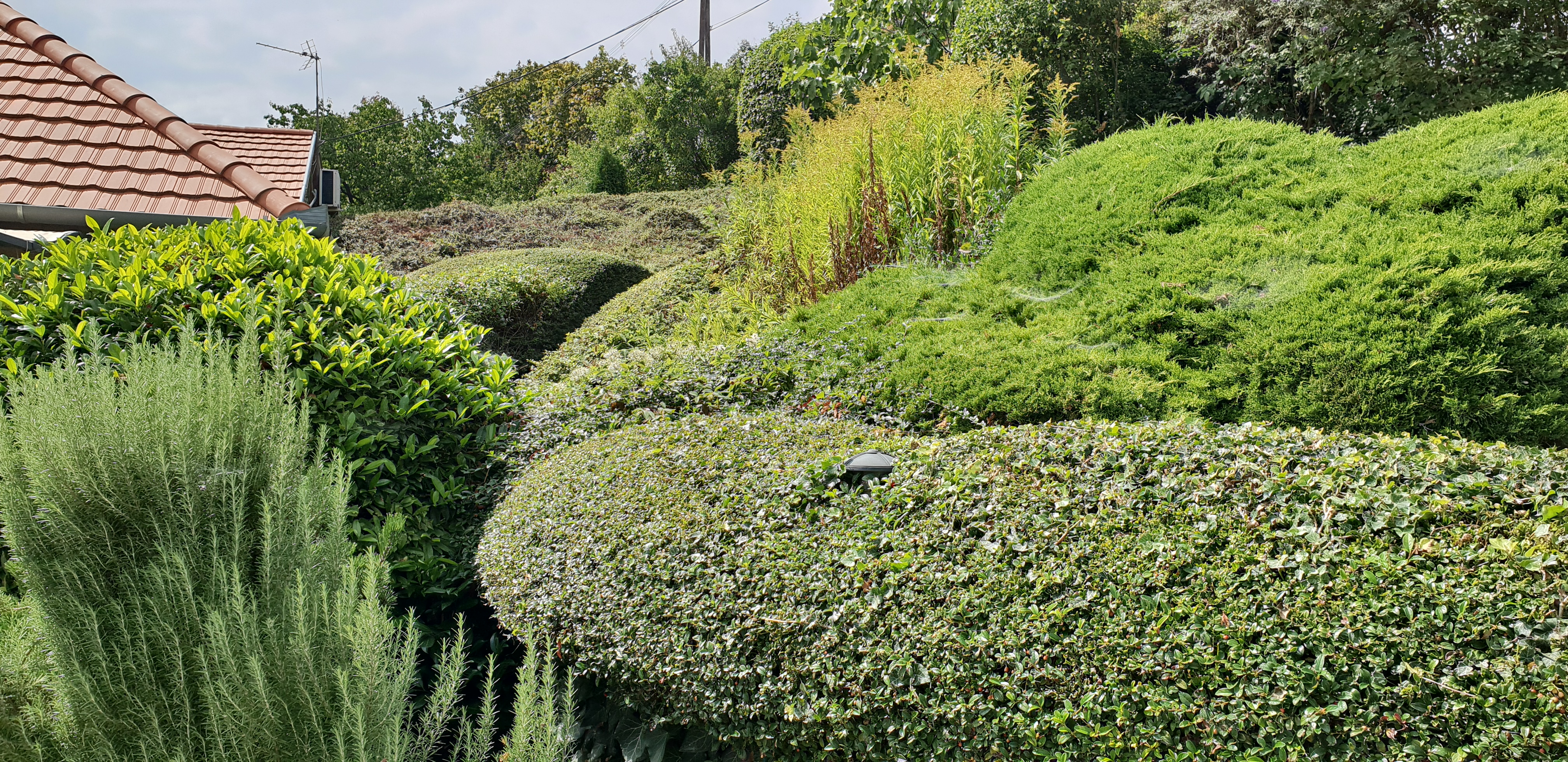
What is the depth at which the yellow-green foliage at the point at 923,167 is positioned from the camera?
6.20m

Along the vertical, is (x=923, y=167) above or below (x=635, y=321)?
above

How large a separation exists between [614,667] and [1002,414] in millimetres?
2287

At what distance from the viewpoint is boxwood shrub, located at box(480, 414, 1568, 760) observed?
72.5 inches

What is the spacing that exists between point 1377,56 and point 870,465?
26.5 feet

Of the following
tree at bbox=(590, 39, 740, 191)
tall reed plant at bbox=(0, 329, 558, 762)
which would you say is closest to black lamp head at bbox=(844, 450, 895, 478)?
tall reed plant at bbox=(0, 329, 558, 762)

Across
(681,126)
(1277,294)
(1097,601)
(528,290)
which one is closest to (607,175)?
(681,126)

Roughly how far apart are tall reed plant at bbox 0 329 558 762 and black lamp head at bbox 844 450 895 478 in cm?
152

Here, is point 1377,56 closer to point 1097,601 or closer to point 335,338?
point 1097,601

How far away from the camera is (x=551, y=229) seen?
→ 16.1m

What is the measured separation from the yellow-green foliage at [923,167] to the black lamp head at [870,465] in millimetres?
3234

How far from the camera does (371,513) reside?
12.7 feet

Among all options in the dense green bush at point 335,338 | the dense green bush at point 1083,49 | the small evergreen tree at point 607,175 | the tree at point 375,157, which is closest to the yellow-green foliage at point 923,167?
the dense green bush at point 1083,49

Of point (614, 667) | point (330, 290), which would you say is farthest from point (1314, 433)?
point (330, 290)

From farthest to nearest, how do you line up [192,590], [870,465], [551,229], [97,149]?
[551,229]
[97,149]
[870,465]
[192,590]
